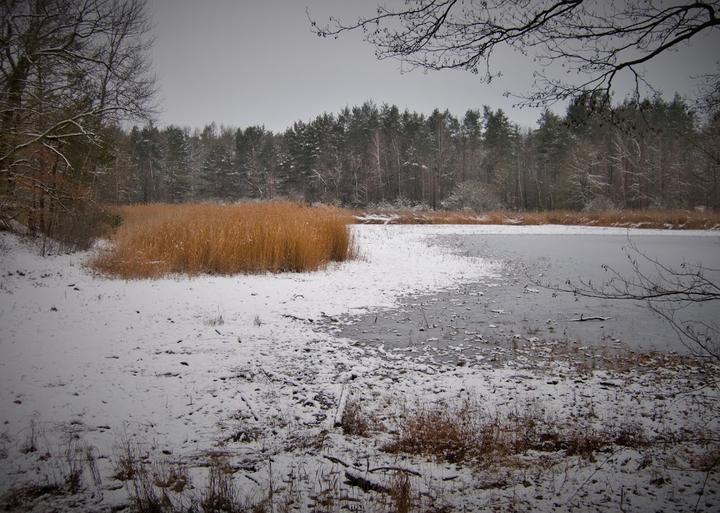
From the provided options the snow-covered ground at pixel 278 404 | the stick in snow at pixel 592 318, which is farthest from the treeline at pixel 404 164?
the snow-covered ground at pixel 278 404

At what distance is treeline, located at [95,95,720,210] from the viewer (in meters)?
38.6

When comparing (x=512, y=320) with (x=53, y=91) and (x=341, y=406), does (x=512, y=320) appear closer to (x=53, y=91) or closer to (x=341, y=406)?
(x=341, y=406)

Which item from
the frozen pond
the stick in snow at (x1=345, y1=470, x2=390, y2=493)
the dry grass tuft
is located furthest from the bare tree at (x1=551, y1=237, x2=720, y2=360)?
the dry grass tuft

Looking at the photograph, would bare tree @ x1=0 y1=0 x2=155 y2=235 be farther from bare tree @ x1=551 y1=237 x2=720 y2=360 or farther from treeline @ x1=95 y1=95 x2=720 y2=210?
treeline @ x1=95 y1=95 x2=720 y2=210

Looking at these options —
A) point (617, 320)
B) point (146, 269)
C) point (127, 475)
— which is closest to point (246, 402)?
point (127, 475)

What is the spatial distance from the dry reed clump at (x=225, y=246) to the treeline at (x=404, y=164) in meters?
29.0

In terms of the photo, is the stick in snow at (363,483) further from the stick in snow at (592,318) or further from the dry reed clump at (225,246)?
the dry reed clump at (225,246)

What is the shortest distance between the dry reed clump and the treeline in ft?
95.1

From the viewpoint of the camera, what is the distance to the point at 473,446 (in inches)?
114

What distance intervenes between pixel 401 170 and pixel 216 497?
48.0 metres

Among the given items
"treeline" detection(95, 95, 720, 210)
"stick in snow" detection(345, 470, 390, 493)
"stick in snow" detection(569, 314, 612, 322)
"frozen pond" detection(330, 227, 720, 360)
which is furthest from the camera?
"treeline" detection(95, 95, 720, 210)

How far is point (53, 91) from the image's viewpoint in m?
9.54

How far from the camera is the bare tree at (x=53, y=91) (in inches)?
303

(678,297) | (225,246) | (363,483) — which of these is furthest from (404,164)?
(363,483)
